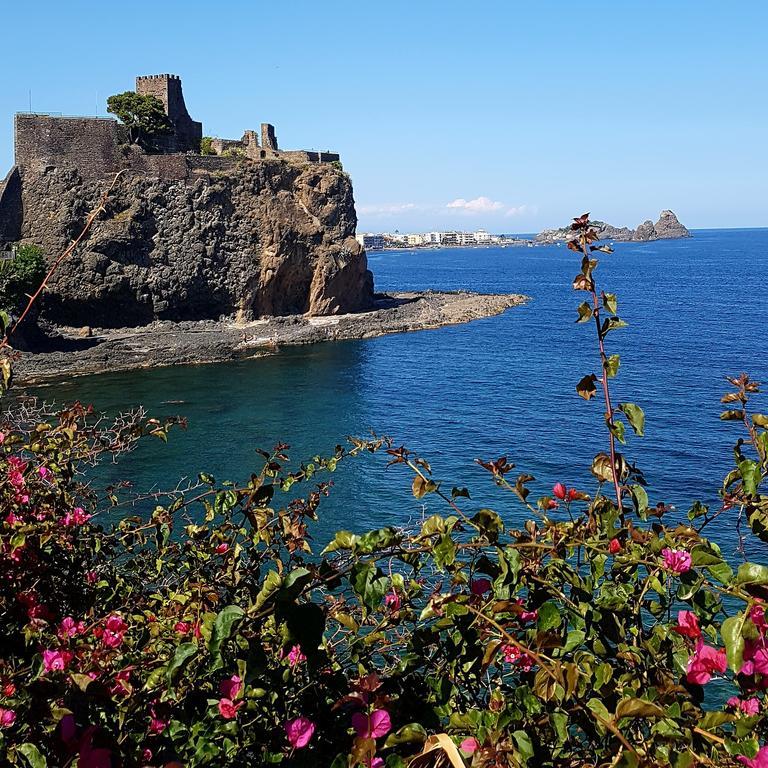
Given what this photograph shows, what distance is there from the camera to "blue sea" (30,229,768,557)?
23656mm

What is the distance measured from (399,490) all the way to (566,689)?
2090 centimetres

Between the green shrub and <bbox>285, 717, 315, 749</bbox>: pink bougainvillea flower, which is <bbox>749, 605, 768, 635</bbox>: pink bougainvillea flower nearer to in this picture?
<bbox>285, 717, 315, 749</bbox>: pink bougainvillea flower

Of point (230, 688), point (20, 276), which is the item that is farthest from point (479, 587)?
point (20, 276)

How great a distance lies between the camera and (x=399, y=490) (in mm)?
23156

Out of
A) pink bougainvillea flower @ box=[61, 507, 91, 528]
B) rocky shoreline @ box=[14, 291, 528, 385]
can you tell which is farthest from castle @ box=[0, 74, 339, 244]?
pink bougainvillea flower @ box=[61, 507, 91, 528]

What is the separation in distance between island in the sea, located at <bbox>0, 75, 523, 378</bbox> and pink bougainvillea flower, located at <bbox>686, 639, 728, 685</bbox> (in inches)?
1683

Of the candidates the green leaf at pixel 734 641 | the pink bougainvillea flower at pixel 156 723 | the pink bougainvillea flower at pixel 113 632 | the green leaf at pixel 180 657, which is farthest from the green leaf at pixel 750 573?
the pink bougainvillea flower at pixel 113 632

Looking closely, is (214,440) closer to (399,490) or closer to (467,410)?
(399,490)

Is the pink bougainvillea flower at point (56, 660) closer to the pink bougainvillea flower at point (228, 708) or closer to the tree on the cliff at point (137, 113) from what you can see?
the pink bougainvillea flower at point (228, 708)

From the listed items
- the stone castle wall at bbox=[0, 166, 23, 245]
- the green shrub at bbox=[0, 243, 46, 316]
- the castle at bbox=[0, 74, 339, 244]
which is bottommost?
the green shrub at bbox=[0, 243, 46, 316]

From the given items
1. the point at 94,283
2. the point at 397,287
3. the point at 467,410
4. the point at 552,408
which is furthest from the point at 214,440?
the point at 397,287

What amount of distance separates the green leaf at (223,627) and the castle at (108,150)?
52.2m

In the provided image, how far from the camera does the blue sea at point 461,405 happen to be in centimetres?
2366

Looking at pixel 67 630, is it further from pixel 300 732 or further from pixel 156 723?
pixel 300 732
